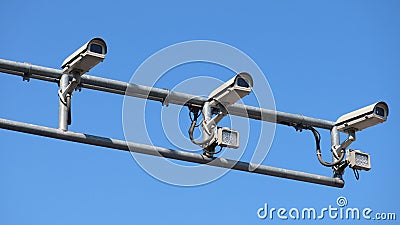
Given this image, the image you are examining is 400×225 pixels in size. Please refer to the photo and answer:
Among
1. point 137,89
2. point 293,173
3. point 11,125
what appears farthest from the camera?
point 293,173

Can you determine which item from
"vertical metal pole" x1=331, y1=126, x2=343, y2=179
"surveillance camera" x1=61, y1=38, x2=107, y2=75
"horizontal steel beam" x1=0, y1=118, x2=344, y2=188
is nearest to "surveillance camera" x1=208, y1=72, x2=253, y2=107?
"horizontal steel beam" x1=0, y1=118, x2=344, y2=188

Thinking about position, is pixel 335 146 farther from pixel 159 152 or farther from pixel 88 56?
pixel 88 56

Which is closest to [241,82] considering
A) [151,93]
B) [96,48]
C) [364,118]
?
[151,93]

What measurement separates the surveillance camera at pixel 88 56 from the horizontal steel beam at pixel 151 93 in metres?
0.22

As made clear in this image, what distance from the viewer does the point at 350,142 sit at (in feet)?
57.3

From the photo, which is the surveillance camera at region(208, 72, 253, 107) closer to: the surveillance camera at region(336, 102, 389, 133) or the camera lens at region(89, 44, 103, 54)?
the camera lens at region(89, 44, 103, 54)

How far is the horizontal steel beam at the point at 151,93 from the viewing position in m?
14.9

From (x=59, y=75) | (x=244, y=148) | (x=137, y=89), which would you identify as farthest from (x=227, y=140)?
(x=59, y=75)

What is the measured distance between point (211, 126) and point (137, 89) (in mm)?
1231

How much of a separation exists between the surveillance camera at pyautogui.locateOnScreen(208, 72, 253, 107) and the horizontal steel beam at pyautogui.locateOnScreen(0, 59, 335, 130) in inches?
6.2

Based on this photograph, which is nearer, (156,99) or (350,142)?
(156,99)

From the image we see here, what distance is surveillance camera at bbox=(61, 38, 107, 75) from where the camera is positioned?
1491cm

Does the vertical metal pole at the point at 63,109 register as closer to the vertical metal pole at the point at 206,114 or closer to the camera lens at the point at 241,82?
the vertical metal pole at the point at 206,114

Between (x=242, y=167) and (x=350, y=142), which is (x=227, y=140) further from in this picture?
(x=350, y=142)
